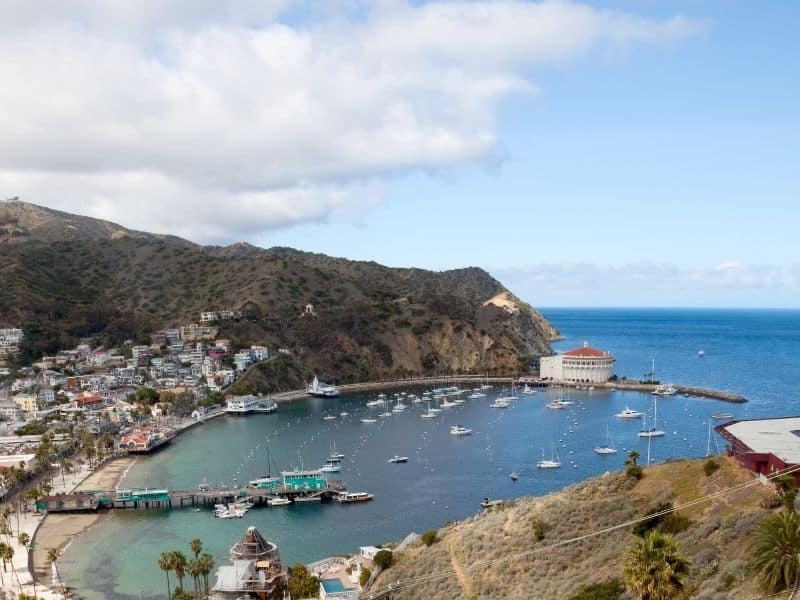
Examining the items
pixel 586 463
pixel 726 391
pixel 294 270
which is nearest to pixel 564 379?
pixel 726 391

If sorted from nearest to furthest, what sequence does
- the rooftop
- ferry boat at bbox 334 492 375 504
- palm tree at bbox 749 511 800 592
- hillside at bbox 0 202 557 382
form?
palm tree at bbox 749 511 800 592, the rooftop, ferry boat at bbox 334 492 375 504, hillside at bbox 0 202 557 382

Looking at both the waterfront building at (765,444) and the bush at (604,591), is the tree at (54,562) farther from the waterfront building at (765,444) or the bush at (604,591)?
the waterfront building at (765,444)

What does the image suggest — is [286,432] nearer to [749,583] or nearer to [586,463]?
[586,463]

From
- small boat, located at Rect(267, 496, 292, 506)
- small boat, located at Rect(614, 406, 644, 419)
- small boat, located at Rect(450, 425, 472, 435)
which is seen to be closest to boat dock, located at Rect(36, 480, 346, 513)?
small boat, located at Rect(267, 496, 292, 506)

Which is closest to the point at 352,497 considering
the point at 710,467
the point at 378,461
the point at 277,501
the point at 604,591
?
the point at 277,501

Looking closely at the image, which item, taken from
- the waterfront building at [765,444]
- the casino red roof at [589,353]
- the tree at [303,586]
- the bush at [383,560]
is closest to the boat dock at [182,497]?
the tree at [303,586]

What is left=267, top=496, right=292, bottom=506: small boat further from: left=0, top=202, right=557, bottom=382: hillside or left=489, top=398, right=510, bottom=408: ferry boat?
left=0, top=202, right=557, bottom=382: hillside
